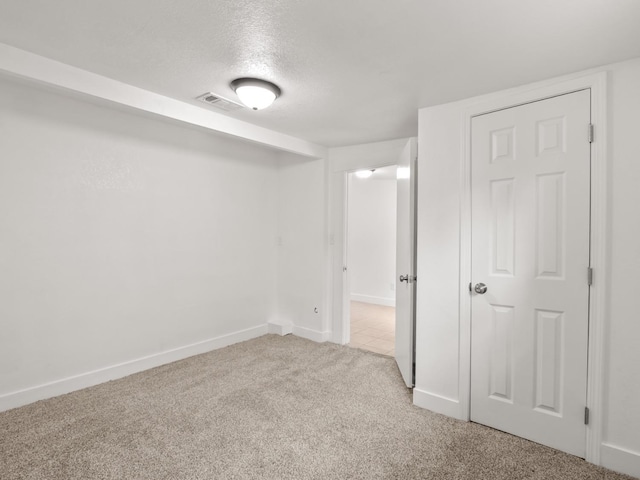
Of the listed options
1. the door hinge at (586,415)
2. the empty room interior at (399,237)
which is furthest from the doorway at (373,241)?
the door hinge at (586,415)

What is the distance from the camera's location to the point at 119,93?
7.92 ft

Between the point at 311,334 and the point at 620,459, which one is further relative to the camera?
the point at 311,334

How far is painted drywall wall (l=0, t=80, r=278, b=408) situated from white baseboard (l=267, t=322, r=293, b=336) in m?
0.31

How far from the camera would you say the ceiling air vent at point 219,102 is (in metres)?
2.61

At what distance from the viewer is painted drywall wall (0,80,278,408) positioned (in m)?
2.49

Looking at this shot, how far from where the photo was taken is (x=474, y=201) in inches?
96.9

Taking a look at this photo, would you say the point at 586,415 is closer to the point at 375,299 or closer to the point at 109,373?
the point at 109,373

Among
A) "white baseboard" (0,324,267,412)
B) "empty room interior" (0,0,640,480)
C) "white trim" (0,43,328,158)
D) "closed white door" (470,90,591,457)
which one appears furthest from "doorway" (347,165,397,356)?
"closed white door" (470,90,591,457)

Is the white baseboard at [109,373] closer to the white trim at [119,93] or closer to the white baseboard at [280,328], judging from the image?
the white baseboard at [280,328]

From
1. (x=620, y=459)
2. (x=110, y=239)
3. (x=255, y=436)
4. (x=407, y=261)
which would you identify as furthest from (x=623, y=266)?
(x=110, y=239)

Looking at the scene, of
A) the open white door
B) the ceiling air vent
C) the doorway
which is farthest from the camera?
the doorway

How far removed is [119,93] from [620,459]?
3875 mm

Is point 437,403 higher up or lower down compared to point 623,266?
lower down

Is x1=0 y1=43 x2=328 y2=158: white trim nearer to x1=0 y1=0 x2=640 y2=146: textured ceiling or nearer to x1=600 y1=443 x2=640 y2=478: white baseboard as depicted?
x1=0 y1=0 x2=640 y2=146: textured ceiling
